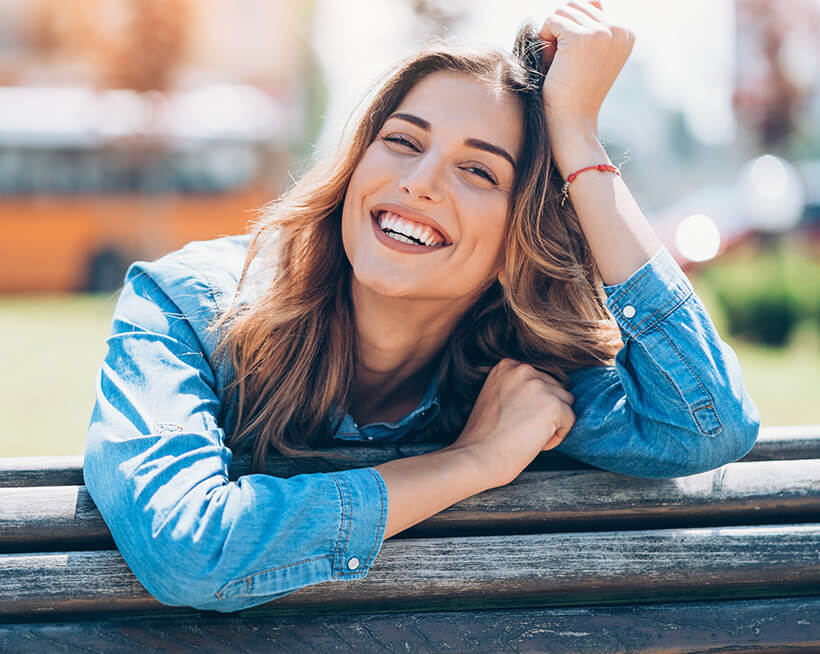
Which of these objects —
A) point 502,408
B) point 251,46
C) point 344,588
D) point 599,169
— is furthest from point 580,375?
point 251,46

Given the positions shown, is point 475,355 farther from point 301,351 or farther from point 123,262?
point 123,262

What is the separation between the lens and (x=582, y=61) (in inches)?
78.9

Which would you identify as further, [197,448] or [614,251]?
[614,251]

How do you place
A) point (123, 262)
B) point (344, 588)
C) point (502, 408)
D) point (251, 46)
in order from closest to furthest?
point (344, 588) < point (502, 408) < point (123, 262) < point (251, 46)

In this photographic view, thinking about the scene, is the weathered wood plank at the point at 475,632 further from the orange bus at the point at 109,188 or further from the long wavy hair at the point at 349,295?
the orange bus at the point at 109,188

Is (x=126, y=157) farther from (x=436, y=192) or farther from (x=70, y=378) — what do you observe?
(x=436, y=192)

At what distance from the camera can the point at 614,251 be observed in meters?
1.90

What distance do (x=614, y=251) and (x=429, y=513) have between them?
70 cm

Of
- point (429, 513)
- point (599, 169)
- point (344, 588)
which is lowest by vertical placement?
point (344, 588)

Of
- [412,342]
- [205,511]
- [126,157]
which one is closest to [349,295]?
[412,342]

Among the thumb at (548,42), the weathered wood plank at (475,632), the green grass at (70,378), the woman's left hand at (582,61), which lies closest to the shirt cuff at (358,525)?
the weathered wood plank at (475,632)

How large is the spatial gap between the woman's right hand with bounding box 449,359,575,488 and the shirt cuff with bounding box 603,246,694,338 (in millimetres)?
221

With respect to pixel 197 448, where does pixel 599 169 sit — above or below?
above

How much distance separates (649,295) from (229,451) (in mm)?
914
